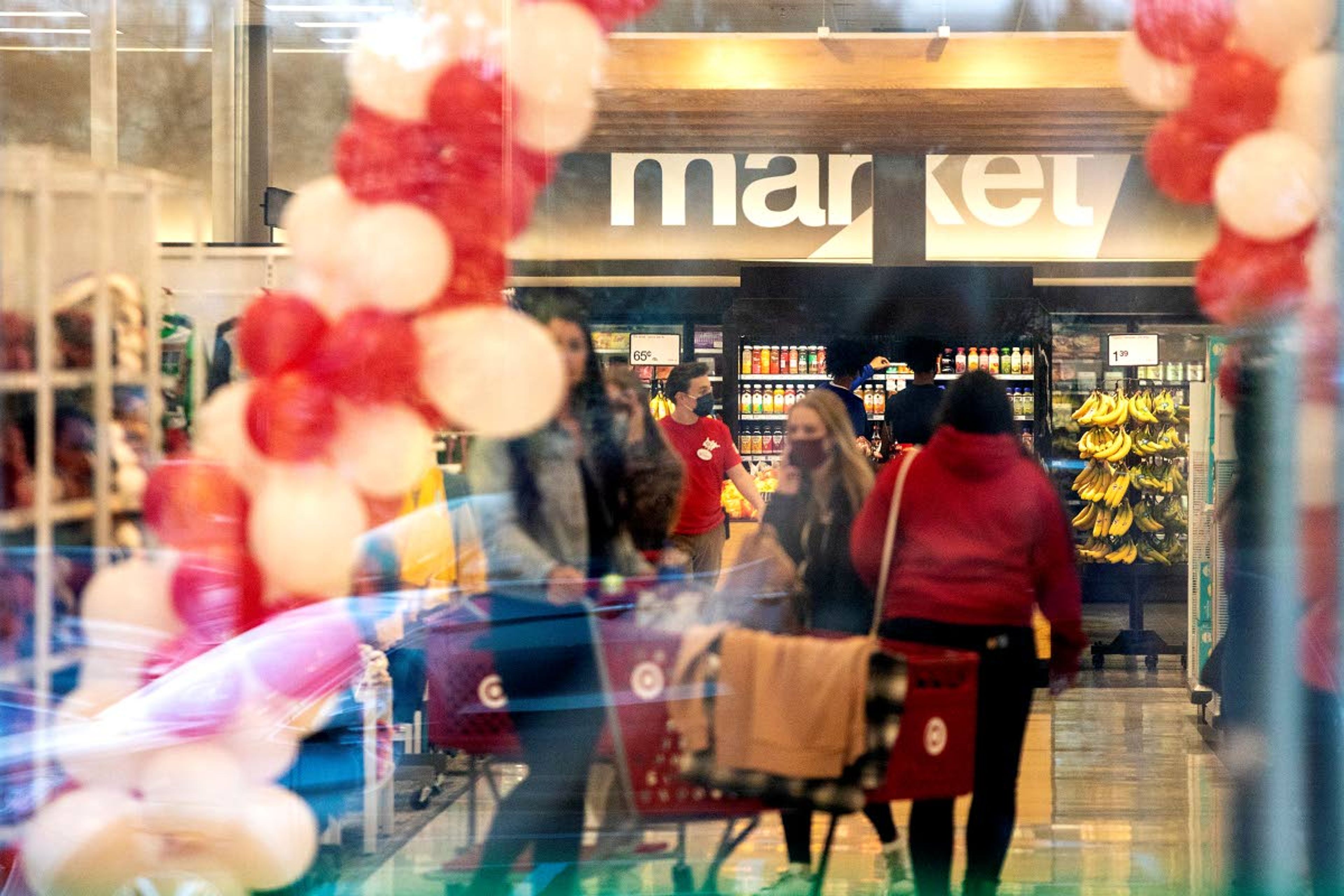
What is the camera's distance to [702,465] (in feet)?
12.6

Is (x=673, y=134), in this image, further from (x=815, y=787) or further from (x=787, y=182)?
(x=815, y=787)

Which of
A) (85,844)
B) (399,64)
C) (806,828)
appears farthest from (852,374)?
(85,844)

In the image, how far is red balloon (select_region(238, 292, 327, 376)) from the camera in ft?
10.6

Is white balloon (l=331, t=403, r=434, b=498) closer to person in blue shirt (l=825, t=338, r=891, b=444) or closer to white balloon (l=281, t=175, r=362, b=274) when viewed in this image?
white balloon (l=281, t=175, r=362, b=274)

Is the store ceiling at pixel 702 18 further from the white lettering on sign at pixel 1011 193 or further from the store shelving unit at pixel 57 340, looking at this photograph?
the white lettering on sign at pixel 1011 193

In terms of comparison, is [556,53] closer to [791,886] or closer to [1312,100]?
[1312,100]

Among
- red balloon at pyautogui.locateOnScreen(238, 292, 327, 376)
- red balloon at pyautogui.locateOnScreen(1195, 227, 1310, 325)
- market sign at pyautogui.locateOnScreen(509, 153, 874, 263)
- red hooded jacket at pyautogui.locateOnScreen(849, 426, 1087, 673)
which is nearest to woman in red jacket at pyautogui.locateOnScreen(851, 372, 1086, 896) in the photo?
red hooded jacket at pyautogui.locateOnScreen(849, 426, 1087, 673)

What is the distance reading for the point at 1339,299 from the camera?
9.95 ft

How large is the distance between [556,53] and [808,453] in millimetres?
1203

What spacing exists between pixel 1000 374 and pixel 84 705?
301 cm

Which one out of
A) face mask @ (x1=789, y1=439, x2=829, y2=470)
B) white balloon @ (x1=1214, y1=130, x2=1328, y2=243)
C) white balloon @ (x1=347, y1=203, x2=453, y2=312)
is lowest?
face mask @ (x1=789, y1=439, x2=829, y2=470)

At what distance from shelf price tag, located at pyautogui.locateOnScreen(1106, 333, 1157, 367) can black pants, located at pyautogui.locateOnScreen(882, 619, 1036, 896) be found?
6.13 ft

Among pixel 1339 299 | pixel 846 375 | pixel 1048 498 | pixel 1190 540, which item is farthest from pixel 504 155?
pixel 1190 540

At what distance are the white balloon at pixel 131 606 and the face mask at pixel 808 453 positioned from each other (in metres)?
1.55
